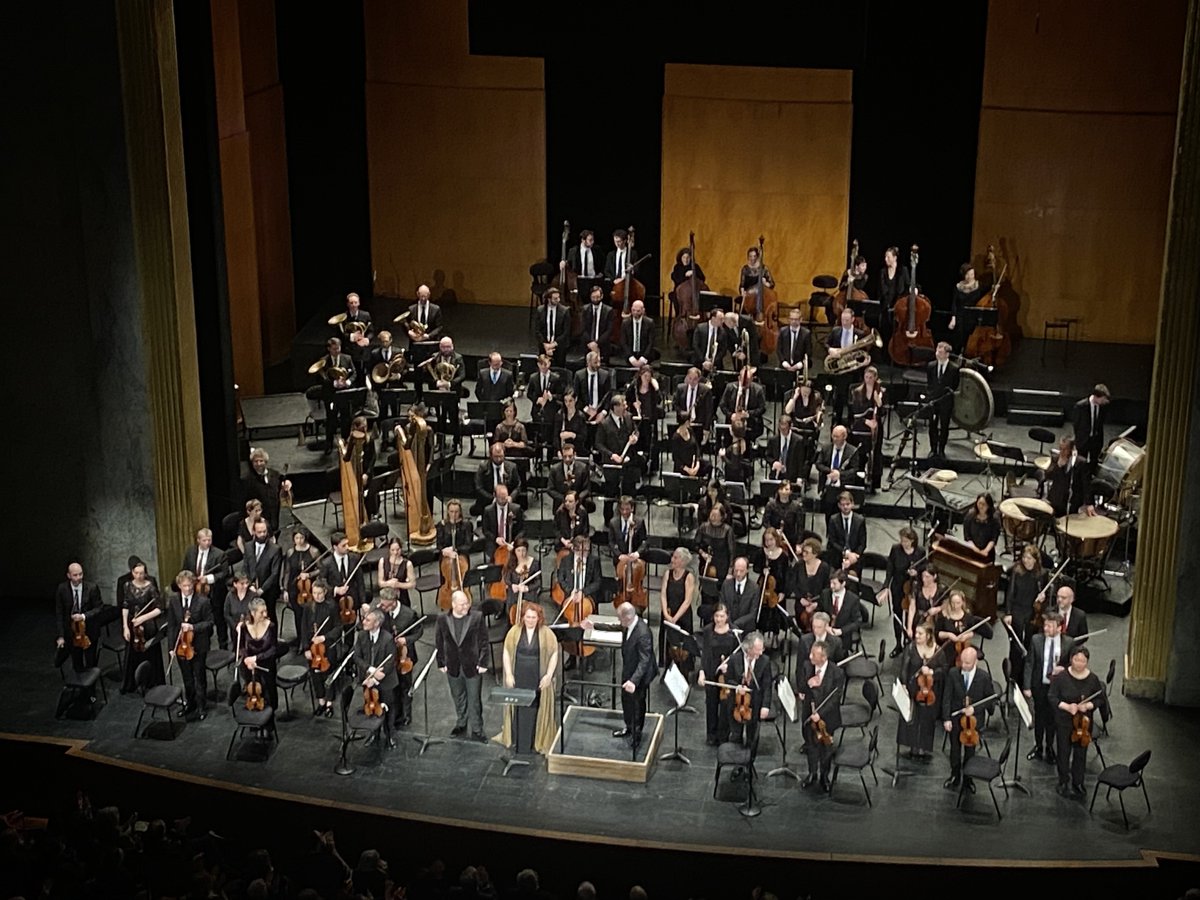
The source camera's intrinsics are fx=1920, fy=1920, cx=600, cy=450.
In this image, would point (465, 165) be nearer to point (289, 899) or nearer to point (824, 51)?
point (824, 51)

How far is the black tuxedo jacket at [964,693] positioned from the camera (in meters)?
12.7

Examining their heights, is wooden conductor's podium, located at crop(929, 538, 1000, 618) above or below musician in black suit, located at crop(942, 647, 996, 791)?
above

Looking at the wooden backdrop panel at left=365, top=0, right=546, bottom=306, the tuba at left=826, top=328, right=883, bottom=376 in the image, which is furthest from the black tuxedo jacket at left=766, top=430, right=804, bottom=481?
the wooden backdrop panel at left=365, top=0, right=546, bottom=306

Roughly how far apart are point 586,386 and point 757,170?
5144mm

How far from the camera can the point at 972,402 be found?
17.1 metres

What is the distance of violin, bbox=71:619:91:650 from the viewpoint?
14047 mm

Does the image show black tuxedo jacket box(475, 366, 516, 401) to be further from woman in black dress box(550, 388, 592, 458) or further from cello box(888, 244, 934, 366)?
cello box(888, 244, 934, 366)

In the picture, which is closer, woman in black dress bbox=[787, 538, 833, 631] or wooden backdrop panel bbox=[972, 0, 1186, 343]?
woman in black dress bbox=[787, 538, 833, 631]

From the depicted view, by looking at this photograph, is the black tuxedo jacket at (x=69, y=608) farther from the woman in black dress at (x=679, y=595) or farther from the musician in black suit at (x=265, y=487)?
the woman in black dress at (x=679, y=595)

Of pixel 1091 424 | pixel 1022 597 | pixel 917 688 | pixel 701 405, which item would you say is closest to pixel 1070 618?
pixel 1022 597

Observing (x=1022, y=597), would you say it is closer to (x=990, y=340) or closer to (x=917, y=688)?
(x=917, y=688)

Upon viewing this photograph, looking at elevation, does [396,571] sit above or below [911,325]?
below

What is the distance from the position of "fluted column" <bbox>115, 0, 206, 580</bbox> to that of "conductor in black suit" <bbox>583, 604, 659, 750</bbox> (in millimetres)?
4089

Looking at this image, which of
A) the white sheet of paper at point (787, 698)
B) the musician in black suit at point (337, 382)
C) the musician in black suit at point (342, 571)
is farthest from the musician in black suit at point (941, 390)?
the musician in black suit at point (342, 571)
